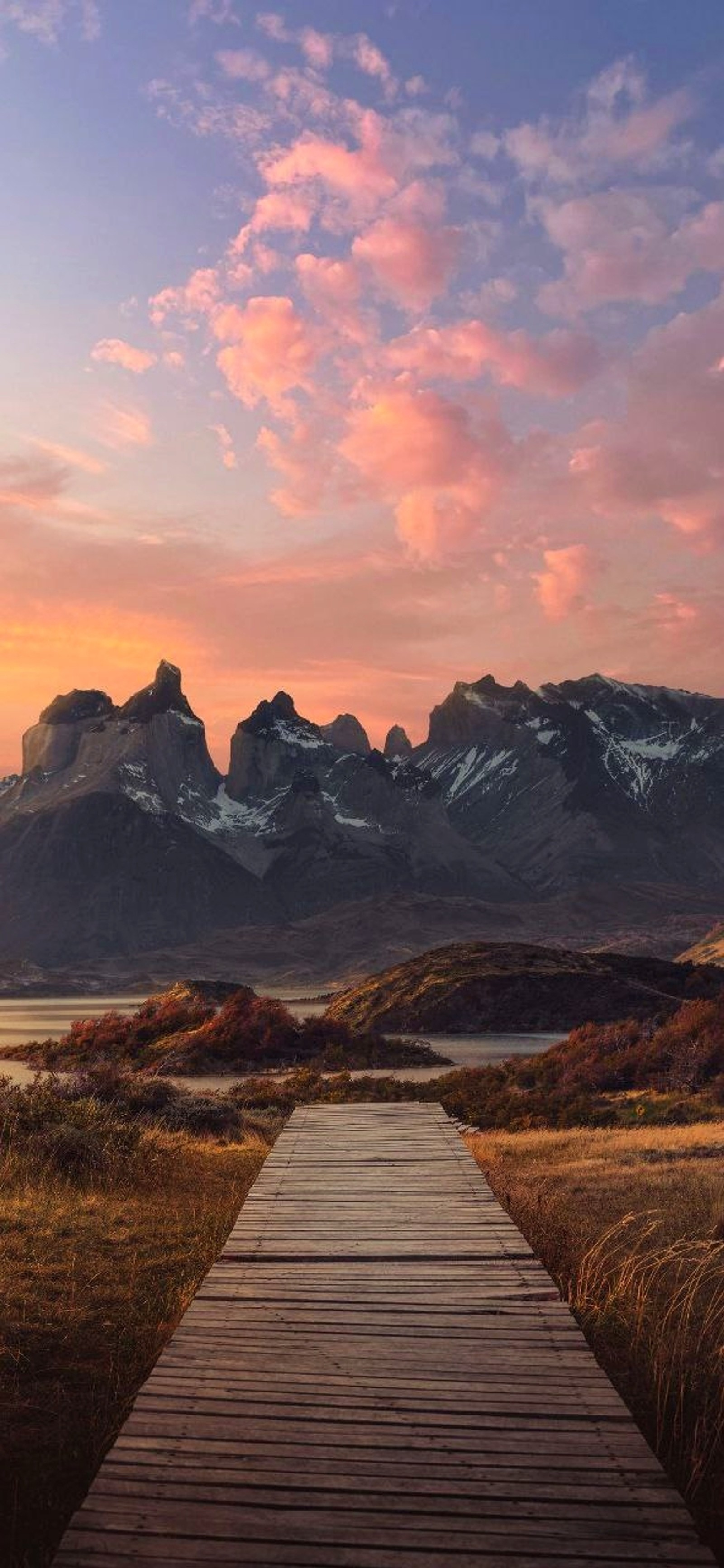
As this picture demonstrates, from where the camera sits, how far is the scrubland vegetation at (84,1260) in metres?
6.27

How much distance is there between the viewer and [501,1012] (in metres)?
57.2

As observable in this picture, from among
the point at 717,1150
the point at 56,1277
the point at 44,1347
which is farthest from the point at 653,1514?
the point at 717,1150

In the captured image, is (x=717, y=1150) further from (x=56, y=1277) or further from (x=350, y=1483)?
(x=350, y=1483)

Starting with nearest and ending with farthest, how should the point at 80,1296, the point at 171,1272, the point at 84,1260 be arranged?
1. the point at 80,1296
2. the point at 171,1272
3. the point at 84,1260

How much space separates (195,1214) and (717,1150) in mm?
10431

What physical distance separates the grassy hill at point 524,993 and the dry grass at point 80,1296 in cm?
3923

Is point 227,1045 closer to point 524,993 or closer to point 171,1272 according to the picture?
point 524,993

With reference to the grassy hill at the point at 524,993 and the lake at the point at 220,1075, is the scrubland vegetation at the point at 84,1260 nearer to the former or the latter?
the lake at the point at 220,1075

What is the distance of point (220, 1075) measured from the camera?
39.0 m

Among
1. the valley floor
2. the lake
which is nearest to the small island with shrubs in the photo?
the lake

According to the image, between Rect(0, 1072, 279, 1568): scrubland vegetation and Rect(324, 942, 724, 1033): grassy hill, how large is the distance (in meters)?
35.1

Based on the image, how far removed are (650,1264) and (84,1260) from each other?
5.73 metres

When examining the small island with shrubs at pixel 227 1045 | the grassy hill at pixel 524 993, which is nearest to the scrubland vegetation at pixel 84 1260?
the small island with shrubs at pixel 227 1045

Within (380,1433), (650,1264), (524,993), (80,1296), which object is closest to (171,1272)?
(80,1296)
